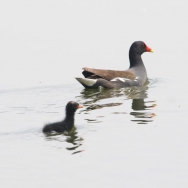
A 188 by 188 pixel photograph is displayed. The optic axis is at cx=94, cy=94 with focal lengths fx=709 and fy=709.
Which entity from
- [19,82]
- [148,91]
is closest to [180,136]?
[148,91]

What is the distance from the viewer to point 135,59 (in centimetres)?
2042

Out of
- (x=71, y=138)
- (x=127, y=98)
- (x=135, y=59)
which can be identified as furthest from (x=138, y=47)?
(x=71, y=138)

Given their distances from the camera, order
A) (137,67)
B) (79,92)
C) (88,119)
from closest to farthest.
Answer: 1. (88,119)
2. (79,92)
3. (137,67)

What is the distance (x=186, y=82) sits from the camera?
19047 millimetres

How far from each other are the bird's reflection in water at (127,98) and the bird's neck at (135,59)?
0.80 m

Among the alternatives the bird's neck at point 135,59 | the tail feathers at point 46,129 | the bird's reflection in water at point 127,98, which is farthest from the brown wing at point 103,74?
the tail feathers at point 46,129

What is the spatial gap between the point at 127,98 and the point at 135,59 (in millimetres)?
3001

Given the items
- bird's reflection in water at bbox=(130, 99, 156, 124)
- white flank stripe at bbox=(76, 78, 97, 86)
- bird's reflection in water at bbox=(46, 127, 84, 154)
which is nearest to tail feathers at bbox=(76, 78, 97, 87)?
white flank stripe at bbox=(76, 78, 97, 86)

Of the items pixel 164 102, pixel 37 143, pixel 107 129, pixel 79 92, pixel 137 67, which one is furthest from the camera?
pixel 137 67

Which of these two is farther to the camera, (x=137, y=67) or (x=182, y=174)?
(x=137, y=67)

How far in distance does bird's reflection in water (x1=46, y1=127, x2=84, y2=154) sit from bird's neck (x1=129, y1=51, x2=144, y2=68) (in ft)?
21.2

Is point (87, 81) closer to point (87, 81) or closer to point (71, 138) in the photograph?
point (87, 81)

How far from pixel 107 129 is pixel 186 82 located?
5.68m

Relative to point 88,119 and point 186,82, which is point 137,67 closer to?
point 186,82
